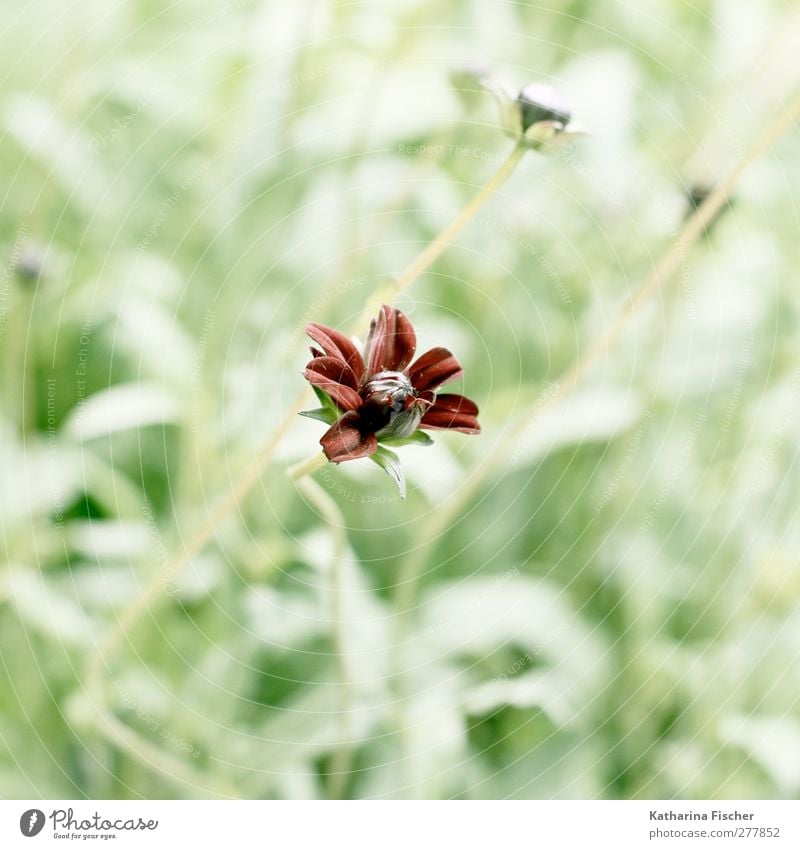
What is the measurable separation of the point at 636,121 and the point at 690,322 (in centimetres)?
16

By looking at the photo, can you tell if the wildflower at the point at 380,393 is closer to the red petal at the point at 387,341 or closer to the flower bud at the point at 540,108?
the red petal at the point at 387,341

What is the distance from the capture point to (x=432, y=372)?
15.2 inches

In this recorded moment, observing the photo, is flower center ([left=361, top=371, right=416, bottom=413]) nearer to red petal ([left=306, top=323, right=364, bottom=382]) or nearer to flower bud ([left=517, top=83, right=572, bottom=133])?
red petal ([left=306, top=323, right=364, bottom=382])

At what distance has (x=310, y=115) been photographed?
59 centimetres

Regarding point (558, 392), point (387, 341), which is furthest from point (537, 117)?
point (558, 392)

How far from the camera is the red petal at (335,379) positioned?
0.33m

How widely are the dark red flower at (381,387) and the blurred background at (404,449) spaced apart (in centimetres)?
15

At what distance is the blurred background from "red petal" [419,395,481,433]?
15cm

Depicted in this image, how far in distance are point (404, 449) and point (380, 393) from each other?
188 millimetres

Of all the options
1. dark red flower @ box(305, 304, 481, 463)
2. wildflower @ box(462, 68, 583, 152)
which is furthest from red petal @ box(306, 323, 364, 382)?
wildflower @ box(462, 68, 583, 152)

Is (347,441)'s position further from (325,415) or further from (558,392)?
(558,392)

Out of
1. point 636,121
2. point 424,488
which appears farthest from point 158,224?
point 636,121

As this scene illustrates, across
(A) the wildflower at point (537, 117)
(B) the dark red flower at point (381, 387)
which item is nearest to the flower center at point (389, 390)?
(B) the dark red flower at point (381, 387)
